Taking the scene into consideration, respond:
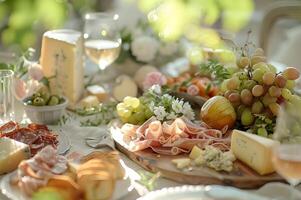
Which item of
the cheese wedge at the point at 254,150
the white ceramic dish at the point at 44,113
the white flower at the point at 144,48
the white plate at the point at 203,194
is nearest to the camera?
the white plate at the point at 203,194

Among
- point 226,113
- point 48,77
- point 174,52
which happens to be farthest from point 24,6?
point 174,52

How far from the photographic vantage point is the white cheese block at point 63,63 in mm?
1604

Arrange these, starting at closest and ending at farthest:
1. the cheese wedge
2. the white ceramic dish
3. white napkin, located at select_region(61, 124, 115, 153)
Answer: the cheese wedge < white napkin, located at select_region(61, 124, 115, 153) < the white ceramic dish

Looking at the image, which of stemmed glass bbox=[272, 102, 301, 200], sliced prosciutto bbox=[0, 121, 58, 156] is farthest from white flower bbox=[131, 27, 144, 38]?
stemmed glass bbox=[272, 102, 301, 200]

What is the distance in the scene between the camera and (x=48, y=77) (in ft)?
5.41

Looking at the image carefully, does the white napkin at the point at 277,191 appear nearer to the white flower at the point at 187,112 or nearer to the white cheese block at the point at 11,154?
the white flower at the point at 187,112

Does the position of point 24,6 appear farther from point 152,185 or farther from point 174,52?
point 174,52

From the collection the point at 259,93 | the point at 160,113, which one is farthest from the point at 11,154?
the point at 259,93

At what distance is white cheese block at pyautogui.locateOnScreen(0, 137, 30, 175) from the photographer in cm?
115

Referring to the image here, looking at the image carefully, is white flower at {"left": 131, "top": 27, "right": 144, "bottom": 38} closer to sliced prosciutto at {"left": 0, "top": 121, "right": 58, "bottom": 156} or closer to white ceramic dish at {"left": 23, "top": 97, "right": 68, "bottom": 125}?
white ceramic dish at {"left": 23, "top": 97, "right": 68, "bottom": 125}

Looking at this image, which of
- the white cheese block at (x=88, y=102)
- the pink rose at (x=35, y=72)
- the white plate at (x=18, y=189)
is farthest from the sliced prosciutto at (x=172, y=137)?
the pink rose at (x=35, y=72)

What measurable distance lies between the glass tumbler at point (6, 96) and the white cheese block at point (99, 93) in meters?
0.34

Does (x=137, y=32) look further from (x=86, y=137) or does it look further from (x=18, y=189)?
(x=18, y=189)

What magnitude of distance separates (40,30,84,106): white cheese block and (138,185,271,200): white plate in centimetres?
71
